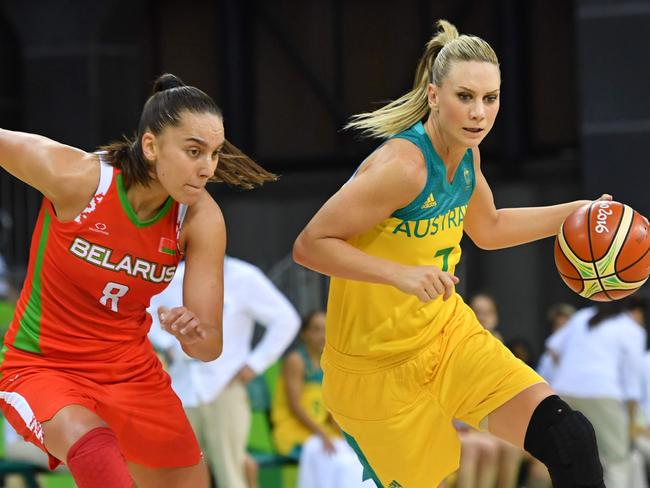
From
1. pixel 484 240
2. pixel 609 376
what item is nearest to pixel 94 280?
pixel 484 240

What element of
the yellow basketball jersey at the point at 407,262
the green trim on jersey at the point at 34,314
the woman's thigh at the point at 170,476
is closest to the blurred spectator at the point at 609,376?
the yellow basketball jersey at the point at 407,262

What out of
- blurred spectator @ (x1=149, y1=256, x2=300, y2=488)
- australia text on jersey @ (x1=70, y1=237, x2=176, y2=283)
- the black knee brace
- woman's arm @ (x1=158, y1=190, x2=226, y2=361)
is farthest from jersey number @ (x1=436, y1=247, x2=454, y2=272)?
blurred spectator @ (x1=149, y1=256, x2=300, y2=488)

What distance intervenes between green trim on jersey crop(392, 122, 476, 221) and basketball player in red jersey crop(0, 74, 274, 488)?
483mm

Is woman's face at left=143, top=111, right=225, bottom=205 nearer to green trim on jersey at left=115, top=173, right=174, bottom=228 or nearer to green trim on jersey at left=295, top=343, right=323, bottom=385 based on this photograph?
green trim on jersey at left=115, top=173, right=174, bottom=228

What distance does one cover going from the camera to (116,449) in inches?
162

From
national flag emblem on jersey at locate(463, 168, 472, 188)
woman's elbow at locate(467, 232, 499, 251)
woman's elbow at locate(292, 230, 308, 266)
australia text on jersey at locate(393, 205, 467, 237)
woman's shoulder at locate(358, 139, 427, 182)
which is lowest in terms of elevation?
woman's elbow at locate(467, 232, 499, 251)

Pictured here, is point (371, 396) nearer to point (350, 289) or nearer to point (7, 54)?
point (350, 289)

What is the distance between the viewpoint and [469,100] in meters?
4.45

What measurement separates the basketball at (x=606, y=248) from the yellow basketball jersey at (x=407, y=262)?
394 millimetres

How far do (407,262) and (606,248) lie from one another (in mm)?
663

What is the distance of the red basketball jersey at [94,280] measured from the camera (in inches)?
170

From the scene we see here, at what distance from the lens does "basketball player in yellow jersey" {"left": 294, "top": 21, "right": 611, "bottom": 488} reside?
4375 mm

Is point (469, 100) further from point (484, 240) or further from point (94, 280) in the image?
point (94, 280)

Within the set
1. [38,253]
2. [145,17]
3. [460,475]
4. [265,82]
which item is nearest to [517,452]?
[460,475]
